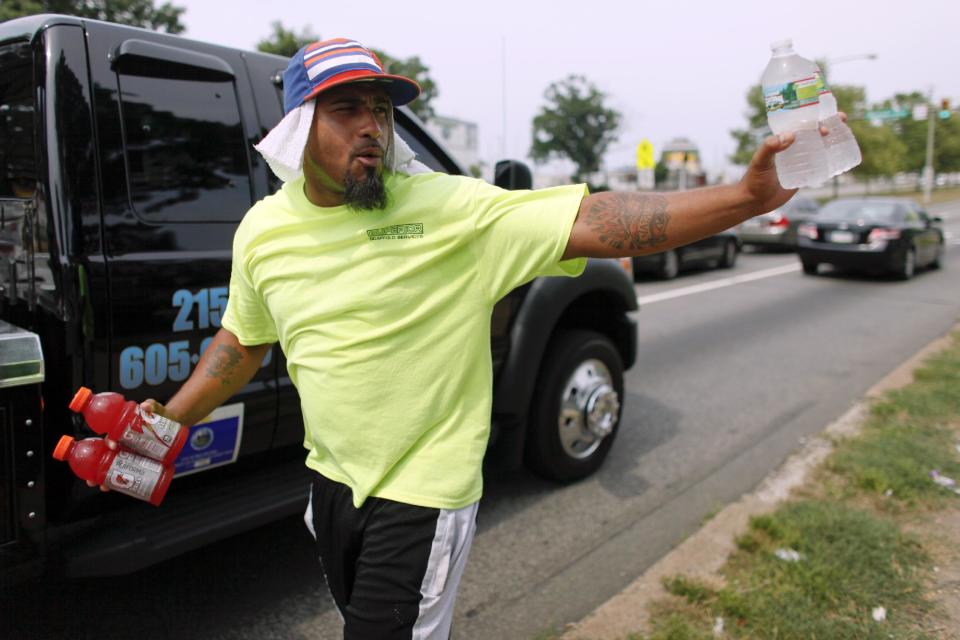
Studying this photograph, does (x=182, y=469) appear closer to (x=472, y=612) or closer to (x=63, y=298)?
(x=63, y=298)

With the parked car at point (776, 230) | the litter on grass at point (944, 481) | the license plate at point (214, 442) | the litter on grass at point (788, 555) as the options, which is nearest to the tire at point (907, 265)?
the parked car at point (776, 230)

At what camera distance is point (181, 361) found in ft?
8.51

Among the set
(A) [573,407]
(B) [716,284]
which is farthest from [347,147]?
(B) [716,284]

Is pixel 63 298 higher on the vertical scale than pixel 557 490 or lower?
higher

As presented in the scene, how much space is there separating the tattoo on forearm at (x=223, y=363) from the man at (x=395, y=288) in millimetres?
341

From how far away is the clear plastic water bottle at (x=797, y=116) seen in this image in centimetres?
155

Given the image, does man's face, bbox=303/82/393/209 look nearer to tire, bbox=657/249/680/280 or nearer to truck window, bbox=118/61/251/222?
truck window, bbox=118/61/251/222

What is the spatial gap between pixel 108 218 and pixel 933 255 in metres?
15.9

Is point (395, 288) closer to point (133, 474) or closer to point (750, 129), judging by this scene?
point (133, 474)

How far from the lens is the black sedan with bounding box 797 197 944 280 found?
1304 cm

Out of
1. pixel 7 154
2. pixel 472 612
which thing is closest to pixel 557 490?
pixel 472 612

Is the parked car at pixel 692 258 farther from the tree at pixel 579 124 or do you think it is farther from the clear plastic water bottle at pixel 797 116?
the tree at pixel 579 124

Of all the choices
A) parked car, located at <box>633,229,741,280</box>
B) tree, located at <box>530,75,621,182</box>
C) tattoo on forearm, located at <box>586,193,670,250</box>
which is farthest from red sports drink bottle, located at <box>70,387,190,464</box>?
tree, located at <box>530,75,621,182</box>

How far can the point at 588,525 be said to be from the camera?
12.4 feet
